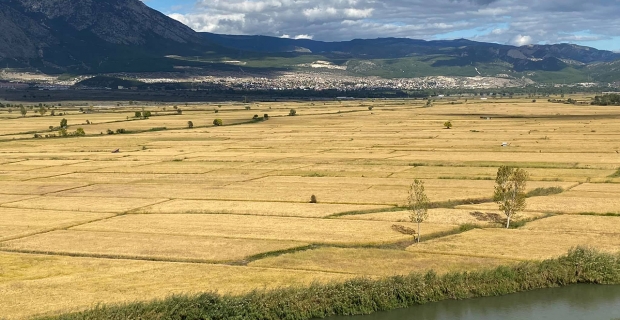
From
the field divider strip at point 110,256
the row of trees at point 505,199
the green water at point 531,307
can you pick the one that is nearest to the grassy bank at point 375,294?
the green water at point 531,307

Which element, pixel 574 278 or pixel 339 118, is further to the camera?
pixel 339 118

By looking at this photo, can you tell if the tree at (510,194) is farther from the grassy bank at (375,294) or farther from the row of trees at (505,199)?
the grassy bank at (375,294)

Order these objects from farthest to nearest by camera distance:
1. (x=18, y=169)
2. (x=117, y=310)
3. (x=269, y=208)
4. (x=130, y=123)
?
(x=130, y=123), (x=18, y=169), (x=269, y=208), (x=117, y=310)

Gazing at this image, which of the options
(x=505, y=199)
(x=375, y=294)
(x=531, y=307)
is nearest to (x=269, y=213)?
(x=505, y=199)

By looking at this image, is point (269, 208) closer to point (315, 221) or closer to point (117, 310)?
point (315, 221)

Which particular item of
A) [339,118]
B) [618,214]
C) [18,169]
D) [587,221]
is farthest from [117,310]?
[339,118]

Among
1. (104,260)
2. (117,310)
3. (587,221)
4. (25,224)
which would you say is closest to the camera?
(117,310)

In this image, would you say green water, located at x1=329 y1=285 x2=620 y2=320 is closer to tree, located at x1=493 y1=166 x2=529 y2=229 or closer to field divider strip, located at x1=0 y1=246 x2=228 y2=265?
field divider strip, located at x1=0 y1=246 x2=228 y2=265
